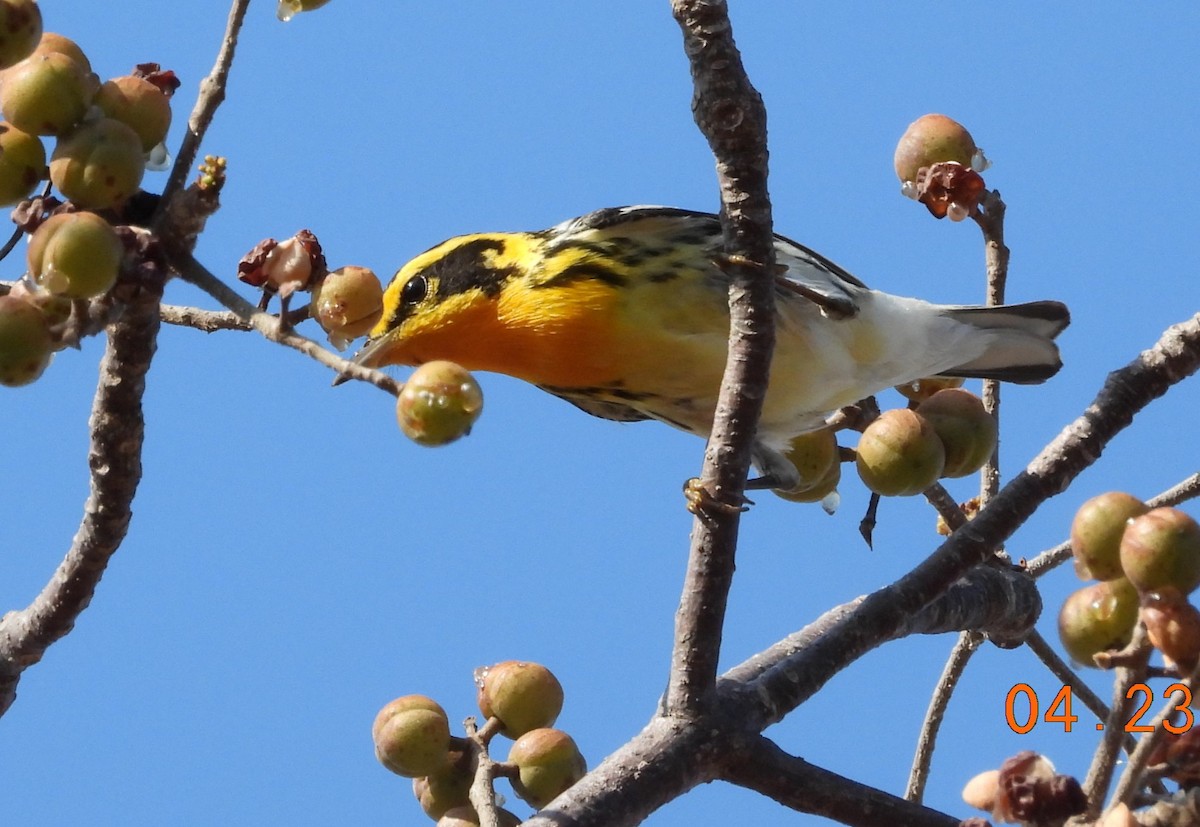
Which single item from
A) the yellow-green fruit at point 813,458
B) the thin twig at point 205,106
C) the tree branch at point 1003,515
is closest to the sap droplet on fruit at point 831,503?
the yellow-green fruit at point 813,458

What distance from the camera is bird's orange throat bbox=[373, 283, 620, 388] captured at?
4.63m

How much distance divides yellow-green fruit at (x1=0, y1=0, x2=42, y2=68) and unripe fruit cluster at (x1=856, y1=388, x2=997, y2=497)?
2140 millimetres

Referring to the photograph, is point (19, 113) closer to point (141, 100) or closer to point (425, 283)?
point (141, 100)

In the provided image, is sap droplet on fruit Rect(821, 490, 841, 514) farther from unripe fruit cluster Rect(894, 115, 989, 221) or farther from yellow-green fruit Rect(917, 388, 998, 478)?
unripe fruit cluster Rect(894, 115, 989, 221)

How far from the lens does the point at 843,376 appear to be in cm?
507

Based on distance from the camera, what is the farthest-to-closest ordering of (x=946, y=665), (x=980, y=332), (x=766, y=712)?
1. (x=980, y=332)
2. (x=946, y=665)
3. (x=766, y=712)

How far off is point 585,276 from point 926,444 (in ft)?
4.83

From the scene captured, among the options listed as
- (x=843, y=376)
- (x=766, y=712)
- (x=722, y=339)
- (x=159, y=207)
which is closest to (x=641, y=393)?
(x=722, y=339)

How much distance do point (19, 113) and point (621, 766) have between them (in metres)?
1.66

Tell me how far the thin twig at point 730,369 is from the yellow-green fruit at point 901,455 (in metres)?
0.71

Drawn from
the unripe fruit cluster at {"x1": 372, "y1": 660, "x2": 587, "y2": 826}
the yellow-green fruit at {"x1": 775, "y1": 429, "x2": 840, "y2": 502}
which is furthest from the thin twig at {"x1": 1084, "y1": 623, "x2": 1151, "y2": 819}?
Answer: the yellow-green fruit at {"x1": 775, "y1": 429, "x2": 840, "y2": 502}

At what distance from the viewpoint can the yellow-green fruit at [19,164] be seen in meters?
2.54

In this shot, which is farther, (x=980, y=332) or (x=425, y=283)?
(x=980, y=332)

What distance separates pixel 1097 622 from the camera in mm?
2062
